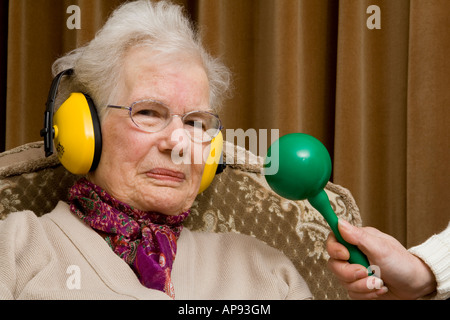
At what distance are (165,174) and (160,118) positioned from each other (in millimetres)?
127

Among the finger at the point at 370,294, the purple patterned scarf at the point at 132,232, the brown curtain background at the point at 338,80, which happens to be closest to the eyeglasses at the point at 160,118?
the purple patterned scarf at the point at 132,232

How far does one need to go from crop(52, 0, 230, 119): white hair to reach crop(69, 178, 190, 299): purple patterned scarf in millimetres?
198

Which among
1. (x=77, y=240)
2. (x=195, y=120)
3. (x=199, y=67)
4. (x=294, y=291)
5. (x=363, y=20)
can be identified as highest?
(x=363, y=20)

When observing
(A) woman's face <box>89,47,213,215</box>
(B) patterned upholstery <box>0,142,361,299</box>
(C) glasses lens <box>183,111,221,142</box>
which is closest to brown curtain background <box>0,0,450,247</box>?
Answer: (B) patterned upholstery <box>0,142,361,299</box>

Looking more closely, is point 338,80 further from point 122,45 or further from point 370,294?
point 370,294

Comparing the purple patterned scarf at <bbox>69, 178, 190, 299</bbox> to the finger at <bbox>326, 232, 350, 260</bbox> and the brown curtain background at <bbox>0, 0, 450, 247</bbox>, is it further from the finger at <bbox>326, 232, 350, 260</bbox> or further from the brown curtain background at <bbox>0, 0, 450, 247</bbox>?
the brown curtain background at <bbox>0, 0, 450, 247</bbox>

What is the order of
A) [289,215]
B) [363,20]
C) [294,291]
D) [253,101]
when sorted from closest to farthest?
1. [294,291]
2. [289,215]
3. [363,20]
4. [253,101]

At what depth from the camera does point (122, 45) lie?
1.17 m

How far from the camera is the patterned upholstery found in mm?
1253
